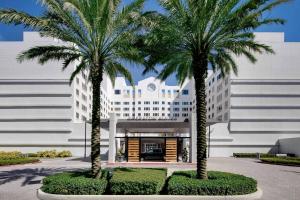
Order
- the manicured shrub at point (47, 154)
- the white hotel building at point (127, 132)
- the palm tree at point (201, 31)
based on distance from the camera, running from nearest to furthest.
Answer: the palm tree at point (201, 31) < the manicured shrub at point (47, 154) < the white hotel building at point (127, 132)

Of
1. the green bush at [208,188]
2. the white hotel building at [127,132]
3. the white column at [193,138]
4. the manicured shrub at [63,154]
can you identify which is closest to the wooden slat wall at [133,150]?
the white column at [193,138]

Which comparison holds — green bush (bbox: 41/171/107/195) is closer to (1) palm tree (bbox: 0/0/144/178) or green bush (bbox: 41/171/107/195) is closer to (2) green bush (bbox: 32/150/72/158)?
(1) palm tree (bbox: 0/0/144/178)

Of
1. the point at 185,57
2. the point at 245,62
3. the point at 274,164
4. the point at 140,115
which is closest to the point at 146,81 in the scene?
the point at 140,115

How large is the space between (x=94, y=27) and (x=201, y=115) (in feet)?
24.0

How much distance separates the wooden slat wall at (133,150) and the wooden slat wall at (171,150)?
3153 mm

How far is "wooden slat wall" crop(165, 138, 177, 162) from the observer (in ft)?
121

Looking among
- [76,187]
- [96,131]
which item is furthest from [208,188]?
[96,131]

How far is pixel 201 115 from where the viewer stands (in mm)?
18453

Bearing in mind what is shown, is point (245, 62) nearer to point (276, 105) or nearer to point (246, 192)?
point (276, 105)

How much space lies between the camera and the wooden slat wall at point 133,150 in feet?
122

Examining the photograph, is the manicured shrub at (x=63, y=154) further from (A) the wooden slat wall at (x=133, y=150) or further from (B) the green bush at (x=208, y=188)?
(B) the green bush at (x=208, y=188)

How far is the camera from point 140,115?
134250 millimetres

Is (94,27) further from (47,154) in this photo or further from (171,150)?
(47,154)

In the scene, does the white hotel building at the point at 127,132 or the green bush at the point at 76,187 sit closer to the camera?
the green bush at the point at 76,187
